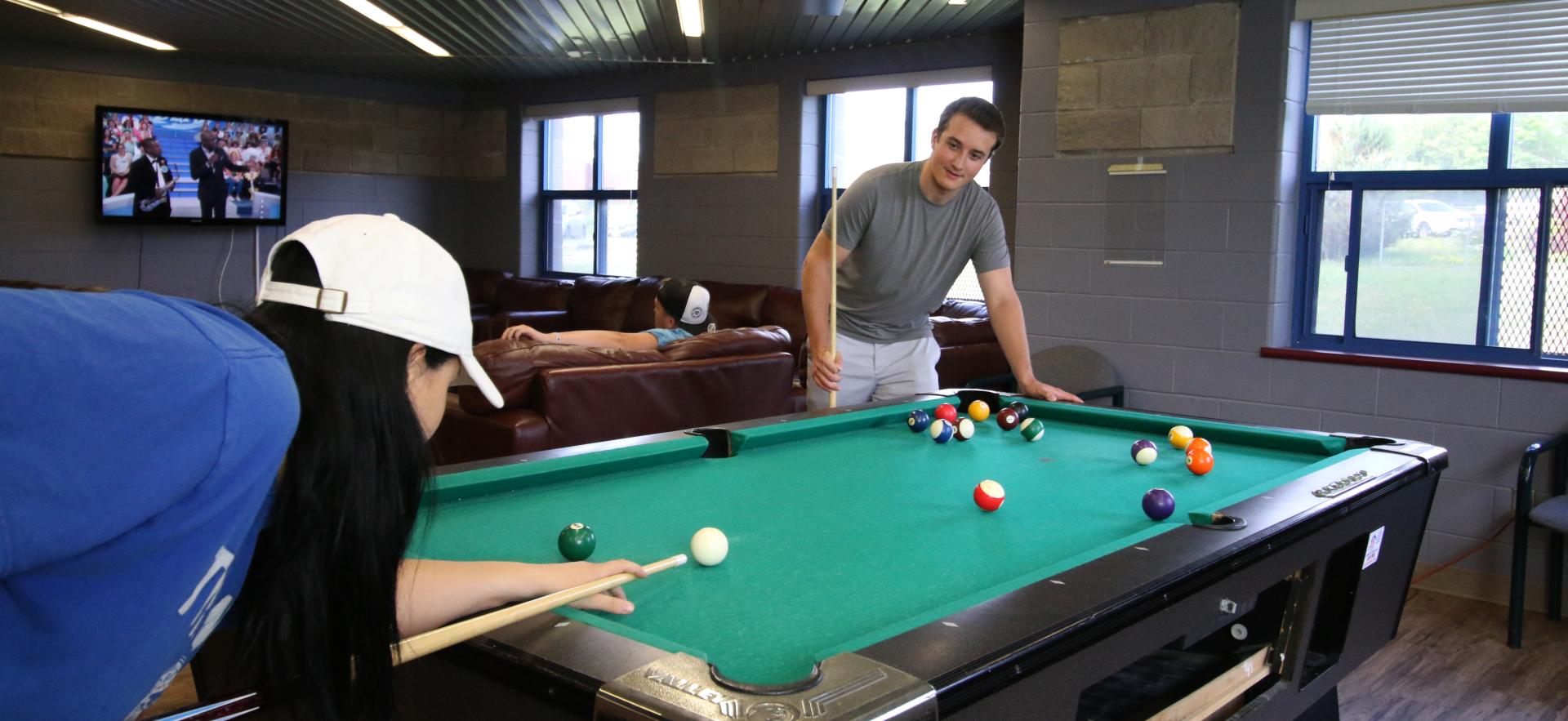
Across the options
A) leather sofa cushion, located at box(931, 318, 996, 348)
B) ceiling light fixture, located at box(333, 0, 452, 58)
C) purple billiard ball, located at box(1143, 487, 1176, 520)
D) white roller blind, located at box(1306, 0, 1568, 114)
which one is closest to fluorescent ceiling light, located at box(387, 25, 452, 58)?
ceiling light fixture, located at box(333, 0, 452, 58)

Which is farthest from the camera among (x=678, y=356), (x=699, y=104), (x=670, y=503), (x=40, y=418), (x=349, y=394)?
(x=699, y=104)

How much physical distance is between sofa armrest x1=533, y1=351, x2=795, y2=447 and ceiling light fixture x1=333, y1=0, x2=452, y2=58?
3462 millimetres

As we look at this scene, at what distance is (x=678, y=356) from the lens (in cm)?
407

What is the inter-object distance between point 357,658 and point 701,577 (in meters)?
0.56

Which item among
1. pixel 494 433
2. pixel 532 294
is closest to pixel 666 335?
pixel 494 433

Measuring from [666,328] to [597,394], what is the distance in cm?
120

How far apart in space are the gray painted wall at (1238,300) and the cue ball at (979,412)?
2.15 meters

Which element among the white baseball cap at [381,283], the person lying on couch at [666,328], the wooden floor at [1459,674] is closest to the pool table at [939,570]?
the white baseball cap at [381,283]

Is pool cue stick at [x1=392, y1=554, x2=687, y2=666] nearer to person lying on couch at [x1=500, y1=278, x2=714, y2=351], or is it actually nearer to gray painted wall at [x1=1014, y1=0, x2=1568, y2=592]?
person lying on couch at [x1=500, y1=278, x2=714, y2=351]

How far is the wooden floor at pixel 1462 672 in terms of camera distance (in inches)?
118

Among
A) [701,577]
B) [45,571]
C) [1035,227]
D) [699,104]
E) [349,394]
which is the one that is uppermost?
[699,104]

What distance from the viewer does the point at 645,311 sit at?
800 cm

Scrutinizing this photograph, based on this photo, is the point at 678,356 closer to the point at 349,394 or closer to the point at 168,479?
the point at 349,394

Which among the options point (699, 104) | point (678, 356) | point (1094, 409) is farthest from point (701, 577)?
point (699, 104)
